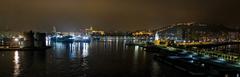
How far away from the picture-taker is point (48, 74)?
24.4 metres

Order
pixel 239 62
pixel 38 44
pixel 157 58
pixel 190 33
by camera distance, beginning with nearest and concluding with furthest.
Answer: pixel 239 62
pixel 157 58
pixel 38 44
pixel 190 33

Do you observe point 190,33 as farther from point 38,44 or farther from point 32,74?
point 32,74

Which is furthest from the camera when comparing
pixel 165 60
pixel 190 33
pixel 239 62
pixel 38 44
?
pixel 190 33

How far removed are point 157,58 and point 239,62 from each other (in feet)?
38.2

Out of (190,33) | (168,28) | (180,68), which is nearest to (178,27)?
(168,28)

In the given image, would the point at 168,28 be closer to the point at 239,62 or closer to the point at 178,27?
the point at 178,27

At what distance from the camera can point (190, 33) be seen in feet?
377

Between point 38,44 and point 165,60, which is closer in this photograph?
point 165,60

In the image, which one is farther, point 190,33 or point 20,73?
point 190,33

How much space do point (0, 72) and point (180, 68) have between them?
13222 millimetres

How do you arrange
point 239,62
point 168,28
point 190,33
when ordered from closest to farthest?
point 239,62, point 190,33, point 168,28

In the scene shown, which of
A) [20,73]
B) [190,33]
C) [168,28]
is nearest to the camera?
[20,73]

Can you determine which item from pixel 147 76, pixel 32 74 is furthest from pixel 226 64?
pixel 32 74

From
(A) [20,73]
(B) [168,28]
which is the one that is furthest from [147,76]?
(B) [168,28]
